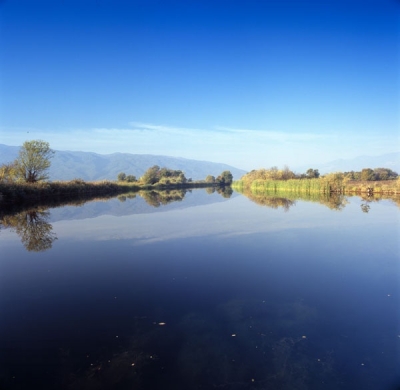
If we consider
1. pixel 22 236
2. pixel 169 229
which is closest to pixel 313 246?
pixel 169 229

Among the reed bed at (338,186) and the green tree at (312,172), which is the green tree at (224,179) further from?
the reed bed at (338,186)

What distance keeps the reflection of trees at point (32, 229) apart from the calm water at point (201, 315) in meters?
0.41

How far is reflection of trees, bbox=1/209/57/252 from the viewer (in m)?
13.2

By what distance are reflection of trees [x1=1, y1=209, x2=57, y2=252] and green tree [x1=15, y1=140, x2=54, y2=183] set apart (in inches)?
660

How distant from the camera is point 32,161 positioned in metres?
36.7

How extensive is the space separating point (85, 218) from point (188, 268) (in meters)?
14.6

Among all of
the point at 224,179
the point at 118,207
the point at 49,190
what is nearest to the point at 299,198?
the point at 118,207

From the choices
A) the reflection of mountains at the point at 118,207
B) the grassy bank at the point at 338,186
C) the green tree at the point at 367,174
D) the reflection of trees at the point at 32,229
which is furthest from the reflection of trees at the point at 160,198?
the green tree at the point at 367,174

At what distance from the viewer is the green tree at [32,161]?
119 ft

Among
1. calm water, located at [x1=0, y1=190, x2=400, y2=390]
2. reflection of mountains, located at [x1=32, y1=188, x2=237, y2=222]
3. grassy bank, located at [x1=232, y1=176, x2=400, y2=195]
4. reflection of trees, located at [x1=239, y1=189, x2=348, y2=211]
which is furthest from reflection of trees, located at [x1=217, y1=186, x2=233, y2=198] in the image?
calm water, located at [x1=0, y1=190, x2=400, y2=390]

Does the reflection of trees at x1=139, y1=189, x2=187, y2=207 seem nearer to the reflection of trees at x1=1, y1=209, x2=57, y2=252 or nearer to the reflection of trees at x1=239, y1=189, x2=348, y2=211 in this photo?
the reflection of trees at x1=239, y1=189, x2=348, y2=211

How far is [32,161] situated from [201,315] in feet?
123

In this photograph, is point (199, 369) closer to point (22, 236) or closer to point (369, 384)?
point (369, 384)

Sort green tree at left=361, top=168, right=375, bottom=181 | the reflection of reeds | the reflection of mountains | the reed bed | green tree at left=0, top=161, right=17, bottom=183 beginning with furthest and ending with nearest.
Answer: green tree at left=361, top=168, right=375, bottom=181 < the reed bed < green tree at left=0, top=161, right=17, bottom=183 < the reflection of reeds < the reflection of mountains
